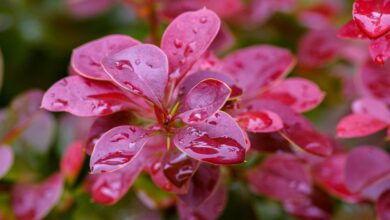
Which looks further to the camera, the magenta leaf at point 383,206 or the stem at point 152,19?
the stem at point 152,19

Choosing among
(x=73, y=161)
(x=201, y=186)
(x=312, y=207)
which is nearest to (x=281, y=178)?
(x=312, y=207)

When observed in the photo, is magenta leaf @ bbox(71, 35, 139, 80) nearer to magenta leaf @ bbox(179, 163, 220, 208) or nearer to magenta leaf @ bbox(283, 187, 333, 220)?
magenta leaf @ bbox(179, 163, 220, 208)

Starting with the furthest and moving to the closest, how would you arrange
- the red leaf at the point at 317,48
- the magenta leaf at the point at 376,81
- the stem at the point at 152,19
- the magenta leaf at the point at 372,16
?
the red leaf at the point at 317,48, the stem at the point at 152,19, the magenta leaf at the point at 376,81, the magenta leaf at the point at 372,16

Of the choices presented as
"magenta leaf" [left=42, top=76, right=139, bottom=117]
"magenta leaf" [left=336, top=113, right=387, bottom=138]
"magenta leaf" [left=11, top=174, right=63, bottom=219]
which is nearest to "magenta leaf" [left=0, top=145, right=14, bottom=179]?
"magenta leaf" [left=11, top=174, right=63, bottom=219]

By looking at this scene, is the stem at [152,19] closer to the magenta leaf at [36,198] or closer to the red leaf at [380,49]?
the magenta leaf at [36,198]

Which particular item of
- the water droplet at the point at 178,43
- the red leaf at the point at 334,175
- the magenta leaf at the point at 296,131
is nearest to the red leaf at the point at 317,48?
the red leaf at the point at 334,175

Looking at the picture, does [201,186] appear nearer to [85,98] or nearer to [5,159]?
[85,98]

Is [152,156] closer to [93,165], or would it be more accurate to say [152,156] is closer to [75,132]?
[93,165]
